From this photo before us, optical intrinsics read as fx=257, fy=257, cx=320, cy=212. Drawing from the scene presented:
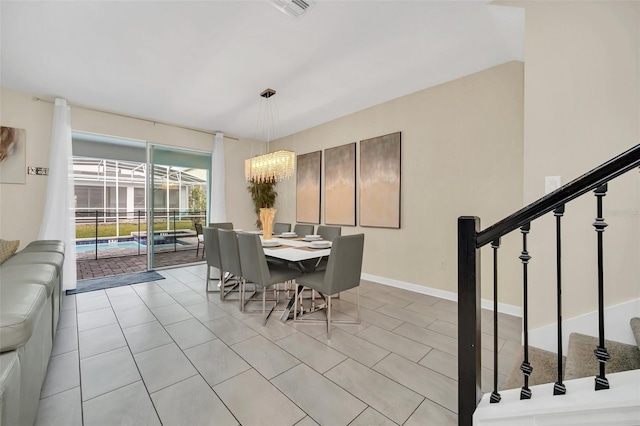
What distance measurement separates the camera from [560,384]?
1.04 metres

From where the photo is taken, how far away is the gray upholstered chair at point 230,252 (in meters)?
2.96

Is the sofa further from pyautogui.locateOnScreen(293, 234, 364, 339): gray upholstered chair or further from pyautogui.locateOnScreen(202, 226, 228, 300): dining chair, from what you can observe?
pyautogui.locateOnScreen(293, 234, 364, 339): gray upholstered chair

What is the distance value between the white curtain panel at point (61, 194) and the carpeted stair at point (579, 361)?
17.3 ft

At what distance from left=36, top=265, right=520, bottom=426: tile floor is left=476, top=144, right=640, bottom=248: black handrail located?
43.7 inches

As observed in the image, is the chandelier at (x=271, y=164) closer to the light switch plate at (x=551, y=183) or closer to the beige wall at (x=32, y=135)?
→ the beige wall at (x=32, y=135)

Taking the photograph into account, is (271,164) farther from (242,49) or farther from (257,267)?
(257,267)

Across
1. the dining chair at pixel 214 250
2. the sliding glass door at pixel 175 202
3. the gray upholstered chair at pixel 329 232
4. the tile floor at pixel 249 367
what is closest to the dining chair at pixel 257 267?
the tile floor at pixel 249 367

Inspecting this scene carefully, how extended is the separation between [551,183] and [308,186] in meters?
3.90

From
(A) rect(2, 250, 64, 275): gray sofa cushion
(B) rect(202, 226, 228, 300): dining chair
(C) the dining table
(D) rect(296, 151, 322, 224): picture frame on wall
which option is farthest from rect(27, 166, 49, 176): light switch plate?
(D) rect(296, 151, 322, 224): picture frame on wall

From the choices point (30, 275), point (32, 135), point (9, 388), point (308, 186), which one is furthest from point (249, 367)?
point (32, 135)

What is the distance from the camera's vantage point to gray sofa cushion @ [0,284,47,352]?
0.98 metres

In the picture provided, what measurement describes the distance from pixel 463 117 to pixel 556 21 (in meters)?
1.33

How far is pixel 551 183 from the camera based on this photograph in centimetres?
185

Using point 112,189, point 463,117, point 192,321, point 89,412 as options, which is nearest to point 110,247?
point 112,189
